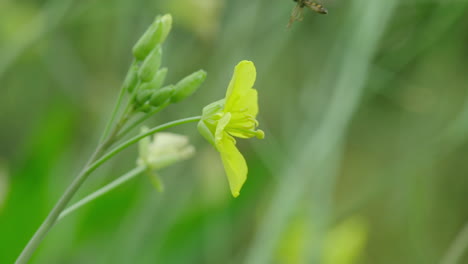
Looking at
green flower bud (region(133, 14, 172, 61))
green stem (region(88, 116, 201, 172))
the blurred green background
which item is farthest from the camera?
the blurred green background

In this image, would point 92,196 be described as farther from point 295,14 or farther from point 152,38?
point 295,14

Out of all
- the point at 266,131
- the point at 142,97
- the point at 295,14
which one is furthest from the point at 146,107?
the point at 266,131

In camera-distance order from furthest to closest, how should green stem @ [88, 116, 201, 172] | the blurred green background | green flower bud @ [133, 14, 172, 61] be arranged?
the blurred green background, green flower bud @ [133, 14, 172, 61], green stem @ [88, 116, 201, 172]

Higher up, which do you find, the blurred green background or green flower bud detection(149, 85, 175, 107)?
green flower bud detection(149, 85, 175, 107)

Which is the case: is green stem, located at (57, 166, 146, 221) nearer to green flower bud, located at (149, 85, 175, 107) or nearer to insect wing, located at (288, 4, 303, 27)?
green flower bud, located at (149, 85, 175, 107)

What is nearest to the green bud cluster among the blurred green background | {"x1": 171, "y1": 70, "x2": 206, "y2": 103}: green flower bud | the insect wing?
{"x1": 171, "y1": 70, "x2": 206, "y2": 103}: green flower bud

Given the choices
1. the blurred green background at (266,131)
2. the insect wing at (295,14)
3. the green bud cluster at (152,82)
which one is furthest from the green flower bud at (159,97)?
the blurred green background at (266,131)

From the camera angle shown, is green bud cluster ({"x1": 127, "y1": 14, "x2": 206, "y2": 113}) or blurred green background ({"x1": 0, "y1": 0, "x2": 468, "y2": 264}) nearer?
green bud cluster ({"x1": 127, "y1": 14, "x2": 206, "y2": 113})

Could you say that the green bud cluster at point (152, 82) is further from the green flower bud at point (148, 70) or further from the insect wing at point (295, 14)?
the insect wing at point (295, 14)
